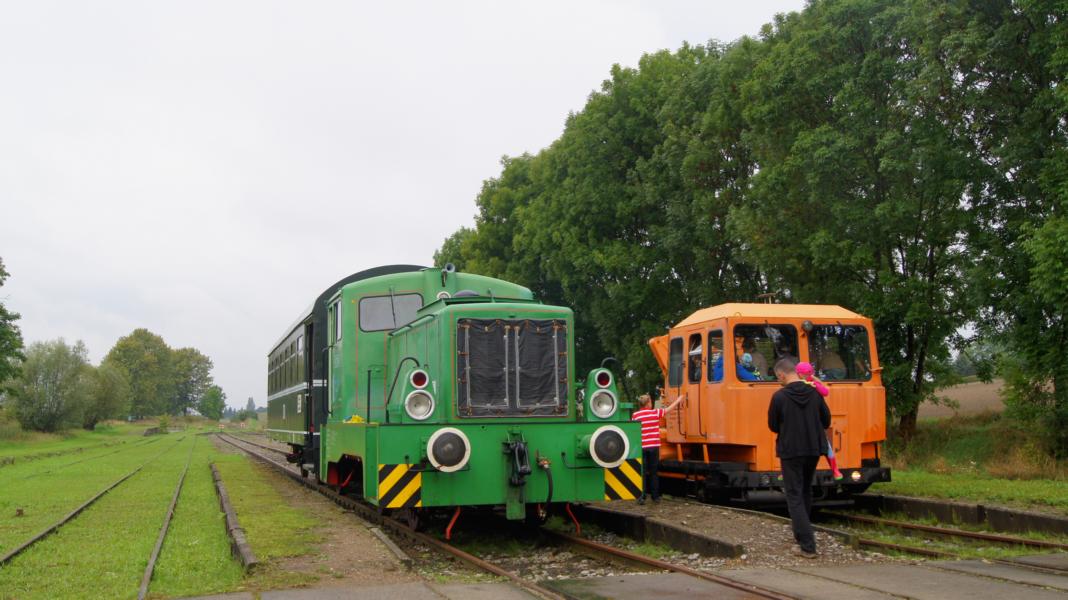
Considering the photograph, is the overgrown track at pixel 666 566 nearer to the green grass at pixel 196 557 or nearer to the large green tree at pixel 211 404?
the green grass at pixel 196 557

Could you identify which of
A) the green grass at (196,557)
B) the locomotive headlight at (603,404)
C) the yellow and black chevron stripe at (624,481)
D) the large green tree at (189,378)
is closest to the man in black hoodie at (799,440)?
the yellow and black chevron stripe at (624,481)

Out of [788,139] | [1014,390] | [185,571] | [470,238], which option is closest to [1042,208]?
[1014,390]

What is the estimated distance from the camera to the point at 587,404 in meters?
9.67

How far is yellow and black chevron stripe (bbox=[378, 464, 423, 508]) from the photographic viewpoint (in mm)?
8734

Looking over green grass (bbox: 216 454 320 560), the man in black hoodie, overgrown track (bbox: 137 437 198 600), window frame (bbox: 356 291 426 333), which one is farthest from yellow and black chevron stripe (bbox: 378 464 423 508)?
the man in black hoodie

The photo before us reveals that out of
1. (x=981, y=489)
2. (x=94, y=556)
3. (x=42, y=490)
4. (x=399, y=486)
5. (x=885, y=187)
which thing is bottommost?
(x=42, y=490)

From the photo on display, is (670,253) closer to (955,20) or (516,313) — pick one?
(955,20)

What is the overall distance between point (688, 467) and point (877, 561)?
15.7 ft

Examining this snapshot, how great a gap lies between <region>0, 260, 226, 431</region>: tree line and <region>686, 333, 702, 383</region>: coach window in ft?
138

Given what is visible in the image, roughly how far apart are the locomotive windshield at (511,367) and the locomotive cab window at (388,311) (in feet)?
6.85

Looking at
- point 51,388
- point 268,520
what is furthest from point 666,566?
point 51,388

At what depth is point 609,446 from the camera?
30.6 feet

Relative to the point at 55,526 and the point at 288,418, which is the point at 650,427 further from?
the point at 288,418

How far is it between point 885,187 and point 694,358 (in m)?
8.47
